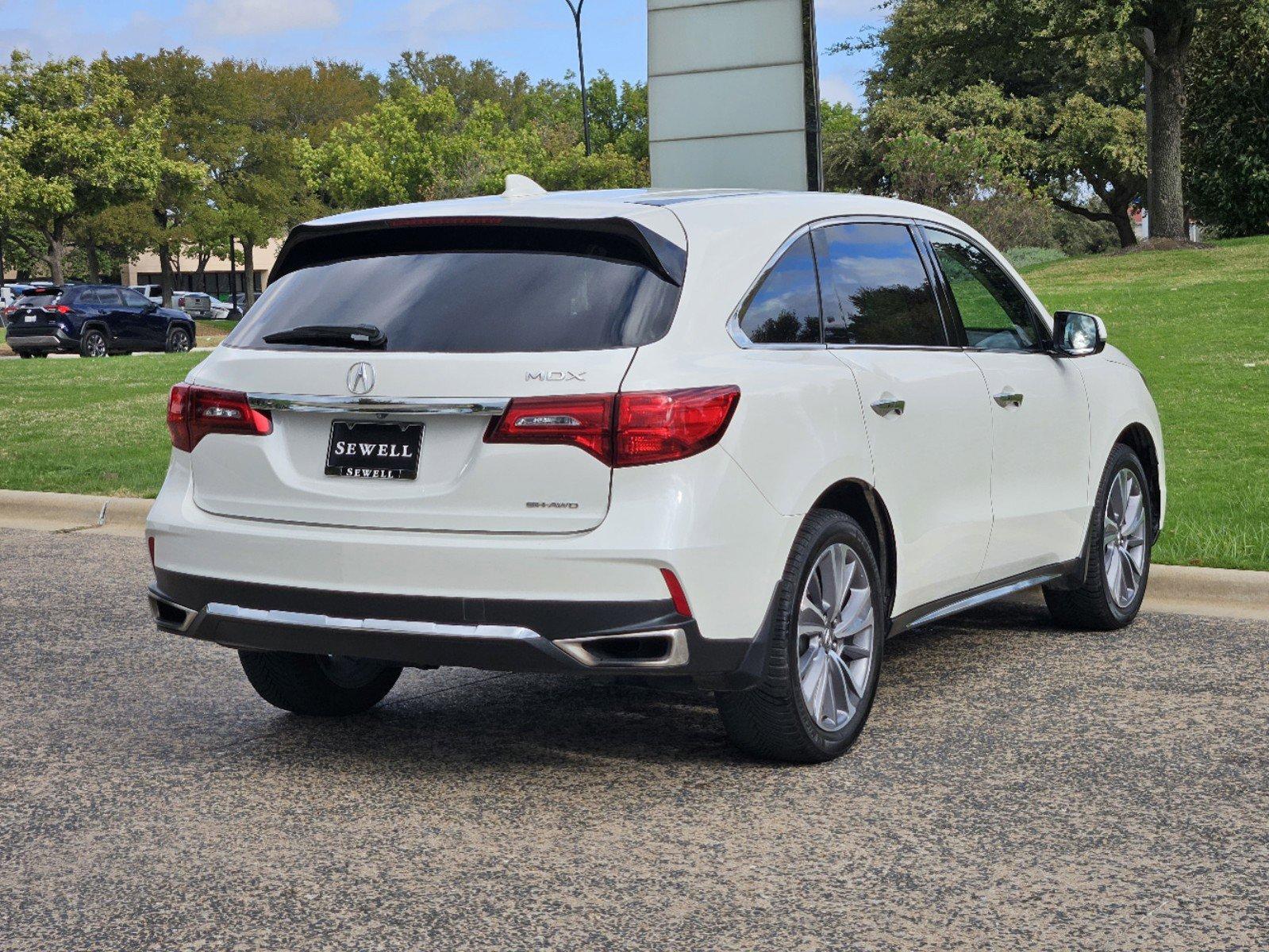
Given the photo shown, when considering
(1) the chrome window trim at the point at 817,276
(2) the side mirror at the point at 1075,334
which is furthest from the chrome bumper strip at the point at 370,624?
(2) the side mirror at the point at 1075,334

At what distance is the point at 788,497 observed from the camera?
476 cm

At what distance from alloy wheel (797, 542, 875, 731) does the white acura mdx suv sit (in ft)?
0.03

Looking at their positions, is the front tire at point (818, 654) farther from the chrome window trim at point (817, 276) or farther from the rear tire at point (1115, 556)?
the rear tire at point (1115, 556)

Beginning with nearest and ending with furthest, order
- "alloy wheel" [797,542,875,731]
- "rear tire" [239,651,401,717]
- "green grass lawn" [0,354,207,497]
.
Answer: "alloy wheel" [797,542,875,731], "rear tire" [239,651,401,717], "green grass lawn" [0,354,207,497]

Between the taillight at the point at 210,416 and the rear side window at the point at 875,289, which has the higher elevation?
the rear side window at the point at 875,289

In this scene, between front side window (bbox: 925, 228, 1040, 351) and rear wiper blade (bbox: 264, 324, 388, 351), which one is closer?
rear wiper blade (bbox: 264, 324, 388, 351)

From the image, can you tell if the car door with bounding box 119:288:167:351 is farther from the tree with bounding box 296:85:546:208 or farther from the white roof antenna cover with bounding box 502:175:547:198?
the white roof antenna cover with bounding box 502:175:547:198

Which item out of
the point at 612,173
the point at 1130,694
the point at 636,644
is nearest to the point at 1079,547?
the point at 1130,694

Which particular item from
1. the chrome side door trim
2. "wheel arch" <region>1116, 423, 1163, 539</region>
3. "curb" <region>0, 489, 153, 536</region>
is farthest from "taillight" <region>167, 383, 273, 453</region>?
"curb" <region>0, 489, 153, 536</region>

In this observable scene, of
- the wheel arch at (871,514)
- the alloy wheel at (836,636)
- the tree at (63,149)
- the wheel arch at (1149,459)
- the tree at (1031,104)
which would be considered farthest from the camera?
the tree at (63,149)

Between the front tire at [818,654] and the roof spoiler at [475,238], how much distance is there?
933 millimetres

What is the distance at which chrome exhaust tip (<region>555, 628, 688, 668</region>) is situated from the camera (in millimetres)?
4465

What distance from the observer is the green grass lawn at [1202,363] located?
8.80 metres

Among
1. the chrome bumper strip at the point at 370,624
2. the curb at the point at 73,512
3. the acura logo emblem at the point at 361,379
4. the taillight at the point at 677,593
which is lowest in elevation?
the curb at the point at 73,512
